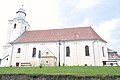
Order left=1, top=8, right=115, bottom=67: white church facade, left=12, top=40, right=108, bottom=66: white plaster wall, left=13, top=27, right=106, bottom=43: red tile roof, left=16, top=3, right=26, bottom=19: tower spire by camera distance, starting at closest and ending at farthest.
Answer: left=12, top=40, right=108, bottom=66: white plaster wall → left=1, top=8, right=115, bottom=67: white church facade → left=13, top=27, right=106, bottom=43: red tile roof → left=16, top=3, right=26, bottom=19: tower spire

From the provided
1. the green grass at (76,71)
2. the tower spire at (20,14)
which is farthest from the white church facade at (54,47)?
the green grass at (76,71)

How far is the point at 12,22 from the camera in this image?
45.3 m

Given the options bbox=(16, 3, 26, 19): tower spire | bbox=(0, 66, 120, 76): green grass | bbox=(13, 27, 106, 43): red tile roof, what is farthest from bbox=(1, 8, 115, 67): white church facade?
bbox=(0, 66, 120, 76): green grass

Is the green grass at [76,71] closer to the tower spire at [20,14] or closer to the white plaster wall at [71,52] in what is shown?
the white plaster wall at [71,52]

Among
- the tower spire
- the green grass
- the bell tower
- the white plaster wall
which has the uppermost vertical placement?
the tower spire

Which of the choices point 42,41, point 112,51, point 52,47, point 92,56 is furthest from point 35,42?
point 112,51

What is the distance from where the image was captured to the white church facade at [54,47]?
3531cm

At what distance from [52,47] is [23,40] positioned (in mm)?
7911

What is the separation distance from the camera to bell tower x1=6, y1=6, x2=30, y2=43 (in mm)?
43447

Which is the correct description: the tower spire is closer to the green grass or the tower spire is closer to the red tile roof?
the red tile roof

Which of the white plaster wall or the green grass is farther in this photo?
the white plaster wall

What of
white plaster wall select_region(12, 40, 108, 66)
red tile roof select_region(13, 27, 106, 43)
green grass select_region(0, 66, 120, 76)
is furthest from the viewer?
red tile roof select_region(13, 27, 106, 43)

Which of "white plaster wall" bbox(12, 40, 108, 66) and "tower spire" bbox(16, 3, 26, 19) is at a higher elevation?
"tower spire" bbox(16, 3, 26, 19)

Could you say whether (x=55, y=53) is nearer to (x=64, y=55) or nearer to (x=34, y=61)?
(x=64, y=55)
